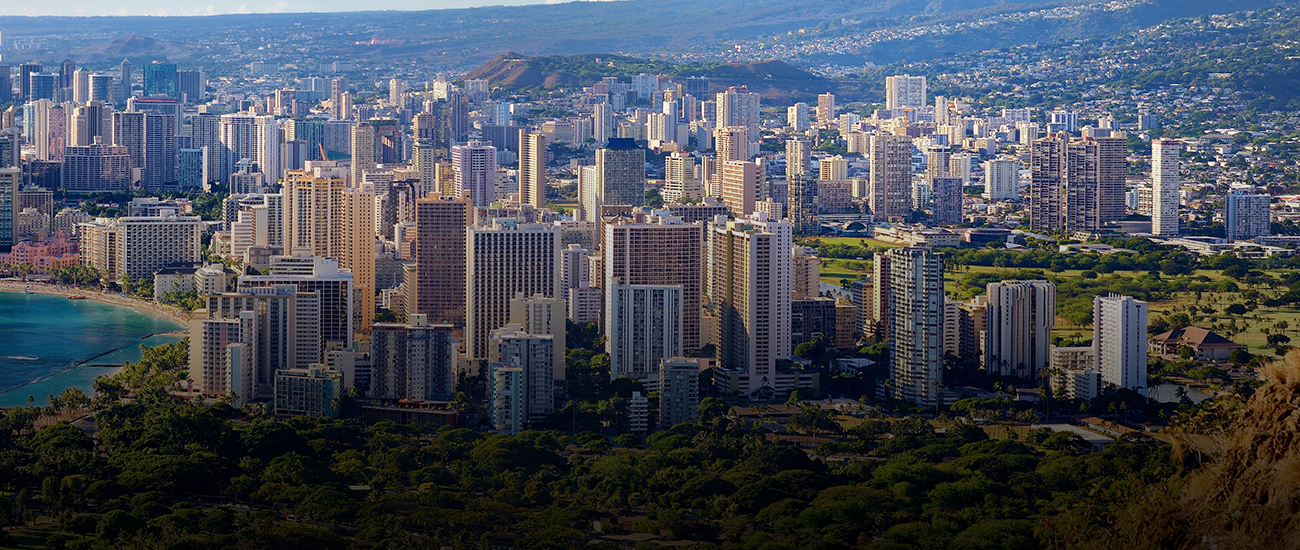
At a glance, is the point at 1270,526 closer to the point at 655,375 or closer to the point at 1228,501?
the point at 1228,501

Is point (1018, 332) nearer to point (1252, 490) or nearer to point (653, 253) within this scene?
point (653, 253)

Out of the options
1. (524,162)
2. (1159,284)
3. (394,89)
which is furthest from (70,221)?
(394,89)

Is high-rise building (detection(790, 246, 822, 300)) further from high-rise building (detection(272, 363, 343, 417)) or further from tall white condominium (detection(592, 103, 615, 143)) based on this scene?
tall white condominium (detection(592, 103, 615, 143))

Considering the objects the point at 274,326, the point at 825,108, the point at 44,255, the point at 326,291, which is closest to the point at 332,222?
the point at 44,255

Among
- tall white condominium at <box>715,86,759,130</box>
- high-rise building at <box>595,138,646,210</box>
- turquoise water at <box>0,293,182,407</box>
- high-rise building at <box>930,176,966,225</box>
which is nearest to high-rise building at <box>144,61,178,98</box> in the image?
tall white condominium at <box>715,86,759,130</box>

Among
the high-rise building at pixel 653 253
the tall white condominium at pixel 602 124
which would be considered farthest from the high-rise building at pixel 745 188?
the tall white condominium at pixel 602 124

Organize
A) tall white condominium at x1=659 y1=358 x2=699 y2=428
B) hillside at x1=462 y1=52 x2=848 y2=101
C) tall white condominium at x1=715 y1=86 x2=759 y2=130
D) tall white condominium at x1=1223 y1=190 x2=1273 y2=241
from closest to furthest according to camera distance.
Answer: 1. tall white condominium at x1=659 y1=358 x2=699 y2=428
2. tall white condominium at x1=1223 y1=190 x2=1273 y2=241
3. tall white condominium at x1=715 y1=86 x2=759 y2=130
4. hillside at x1=462 y1=52 x2=848 y2=101

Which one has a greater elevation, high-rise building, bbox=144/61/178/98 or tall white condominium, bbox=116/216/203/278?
high-rise building, bbox=144/61/178/98

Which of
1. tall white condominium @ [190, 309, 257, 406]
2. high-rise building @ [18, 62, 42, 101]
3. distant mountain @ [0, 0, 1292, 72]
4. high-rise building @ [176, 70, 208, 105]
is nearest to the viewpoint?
tall white condominium @ [190, 309, 257, 406]
